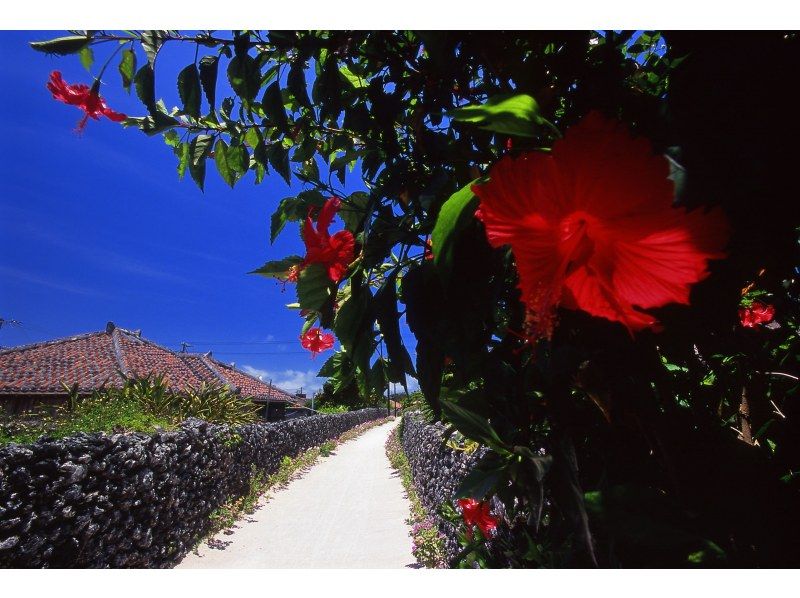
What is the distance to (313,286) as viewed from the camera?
19.5 inches

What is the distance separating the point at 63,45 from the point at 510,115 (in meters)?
0.70

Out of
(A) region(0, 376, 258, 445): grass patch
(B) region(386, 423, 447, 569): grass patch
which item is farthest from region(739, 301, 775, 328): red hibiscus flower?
(A) region(0, 376, 258, 445): grass patch

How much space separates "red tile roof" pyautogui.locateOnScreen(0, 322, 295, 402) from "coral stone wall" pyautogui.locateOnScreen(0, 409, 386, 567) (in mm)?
3600

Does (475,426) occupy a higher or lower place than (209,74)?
lower

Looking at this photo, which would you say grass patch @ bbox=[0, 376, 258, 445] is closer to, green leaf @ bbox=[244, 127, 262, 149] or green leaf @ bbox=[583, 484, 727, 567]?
green leaf @ bbox=[244, 127, 262, 149]

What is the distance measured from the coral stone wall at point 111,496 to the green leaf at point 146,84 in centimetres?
236

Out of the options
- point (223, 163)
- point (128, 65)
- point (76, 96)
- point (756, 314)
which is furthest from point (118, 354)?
point (756, 314)

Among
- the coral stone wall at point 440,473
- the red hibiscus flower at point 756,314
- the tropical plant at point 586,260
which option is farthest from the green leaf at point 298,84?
the coral stone wall at point 440,473

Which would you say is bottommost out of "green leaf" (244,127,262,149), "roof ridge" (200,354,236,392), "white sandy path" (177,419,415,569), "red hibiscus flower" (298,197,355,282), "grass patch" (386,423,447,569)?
"grass patch" (386,423,447,569)

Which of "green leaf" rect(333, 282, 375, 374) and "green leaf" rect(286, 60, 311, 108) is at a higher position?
"green leaf" rect(286, 60, 311, 108)

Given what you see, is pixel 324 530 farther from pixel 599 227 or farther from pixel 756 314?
pixel 599 227

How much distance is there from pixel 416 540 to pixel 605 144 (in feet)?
12.6

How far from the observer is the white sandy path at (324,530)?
3.08 m

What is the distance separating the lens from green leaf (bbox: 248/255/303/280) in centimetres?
61
